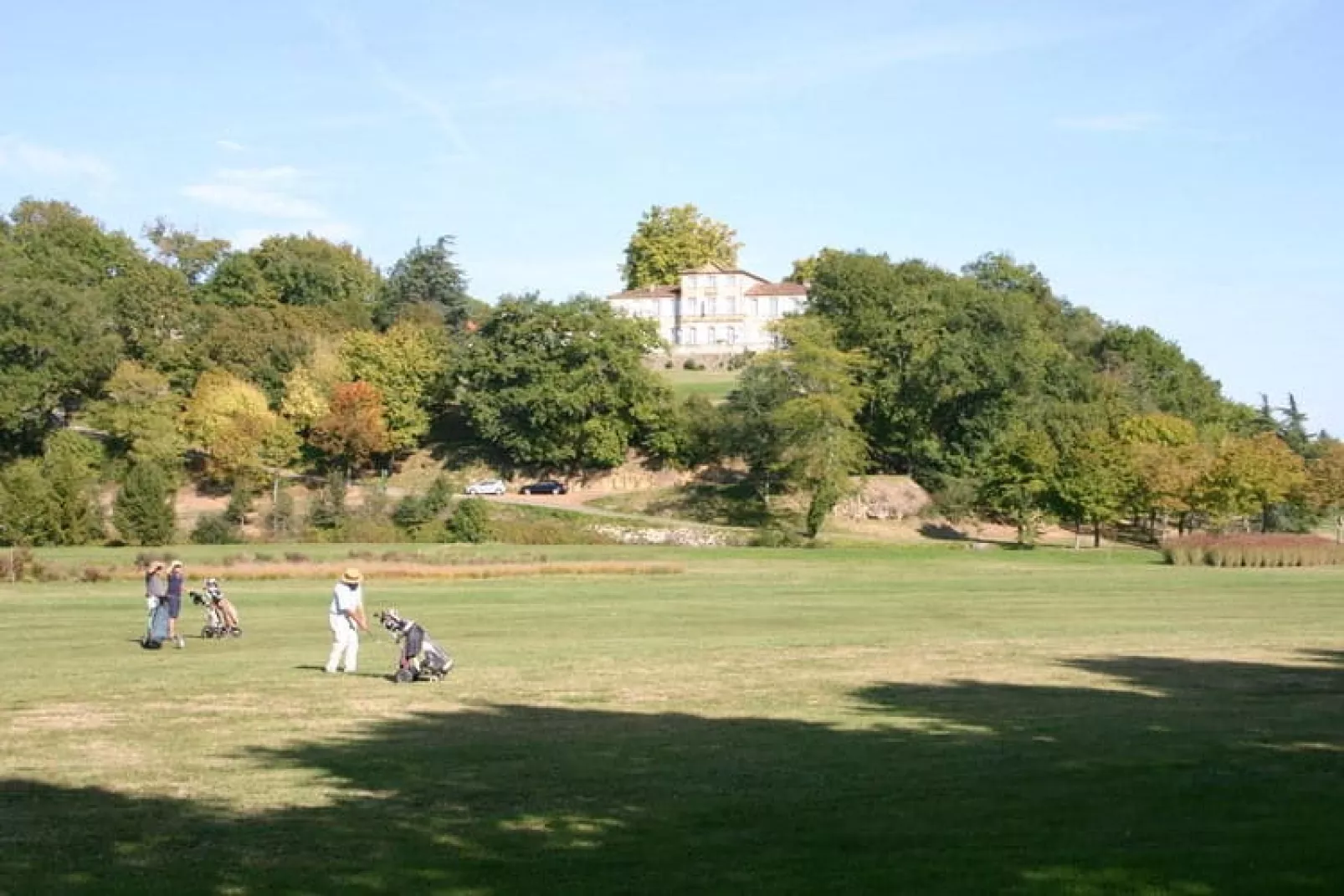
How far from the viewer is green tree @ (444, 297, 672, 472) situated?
103 m

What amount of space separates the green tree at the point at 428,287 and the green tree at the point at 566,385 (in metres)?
23.1

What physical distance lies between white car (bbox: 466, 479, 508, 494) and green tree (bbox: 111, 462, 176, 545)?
81.7 ft

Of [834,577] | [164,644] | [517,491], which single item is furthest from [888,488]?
[164,644]

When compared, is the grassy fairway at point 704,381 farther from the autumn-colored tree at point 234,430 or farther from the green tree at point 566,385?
the autumn-colored tree at point 234,430

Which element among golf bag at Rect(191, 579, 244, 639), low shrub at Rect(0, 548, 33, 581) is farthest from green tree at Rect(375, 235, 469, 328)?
golf bag at Rect(191, 579, 244, 639)

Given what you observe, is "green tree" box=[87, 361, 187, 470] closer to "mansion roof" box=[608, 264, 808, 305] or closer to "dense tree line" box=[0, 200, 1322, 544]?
"dense tree line" box=[0, 200, 1322, 544]

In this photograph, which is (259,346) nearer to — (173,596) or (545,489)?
(545,489)

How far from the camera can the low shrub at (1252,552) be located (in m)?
69.4

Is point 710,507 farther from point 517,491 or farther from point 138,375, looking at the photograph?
point 138,375

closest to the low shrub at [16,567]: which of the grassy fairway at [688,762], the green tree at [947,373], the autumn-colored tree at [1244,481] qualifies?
the grassy fairway at [688,762]

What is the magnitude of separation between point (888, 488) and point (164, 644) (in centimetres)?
7335

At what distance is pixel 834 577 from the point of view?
6041cm

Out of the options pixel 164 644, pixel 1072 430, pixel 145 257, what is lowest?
pixel 164 644

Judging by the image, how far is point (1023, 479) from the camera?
9088cm
